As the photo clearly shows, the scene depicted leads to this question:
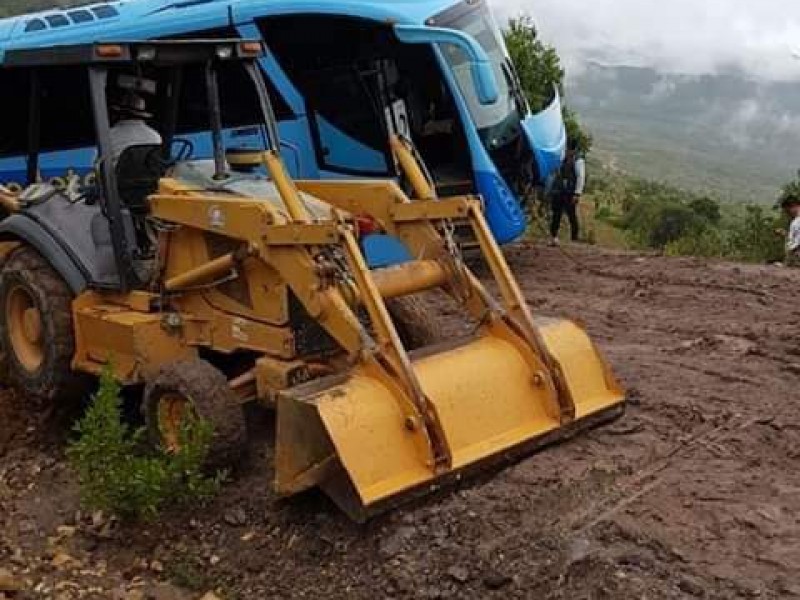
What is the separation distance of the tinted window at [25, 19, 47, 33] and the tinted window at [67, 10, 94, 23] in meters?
0.30

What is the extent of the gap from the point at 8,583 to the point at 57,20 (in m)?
8.59

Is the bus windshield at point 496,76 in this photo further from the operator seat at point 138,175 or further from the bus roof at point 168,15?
the operator seat at point 138,175

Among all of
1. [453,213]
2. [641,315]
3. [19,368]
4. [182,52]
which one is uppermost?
[182,52]

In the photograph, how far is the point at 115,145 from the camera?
6590 millimetres

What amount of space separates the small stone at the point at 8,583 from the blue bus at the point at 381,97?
575 cm

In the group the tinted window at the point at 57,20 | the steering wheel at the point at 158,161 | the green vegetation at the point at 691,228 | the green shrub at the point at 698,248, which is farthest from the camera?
the green vegetation at the point at 691,228

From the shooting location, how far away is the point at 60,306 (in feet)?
21.9

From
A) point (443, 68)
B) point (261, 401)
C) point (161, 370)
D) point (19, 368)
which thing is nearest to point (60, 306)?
point (19, 368)

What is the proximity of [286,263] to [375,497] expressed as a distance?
4.24 feet

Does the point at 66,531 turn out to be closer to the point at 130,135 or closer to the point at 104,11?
the point at 130,135

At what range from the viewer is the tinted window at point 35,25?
12523 mm

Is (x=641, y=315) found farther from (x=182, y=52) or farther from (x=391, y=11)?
(x=182, y=52)

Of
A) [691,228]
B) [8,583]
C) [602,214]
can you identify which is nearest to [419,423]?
[8,583]

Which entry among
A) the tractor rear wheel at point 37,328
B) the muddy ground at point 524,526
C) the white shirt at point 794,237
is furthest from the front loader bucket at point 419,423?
the white shirt at point 794,237
